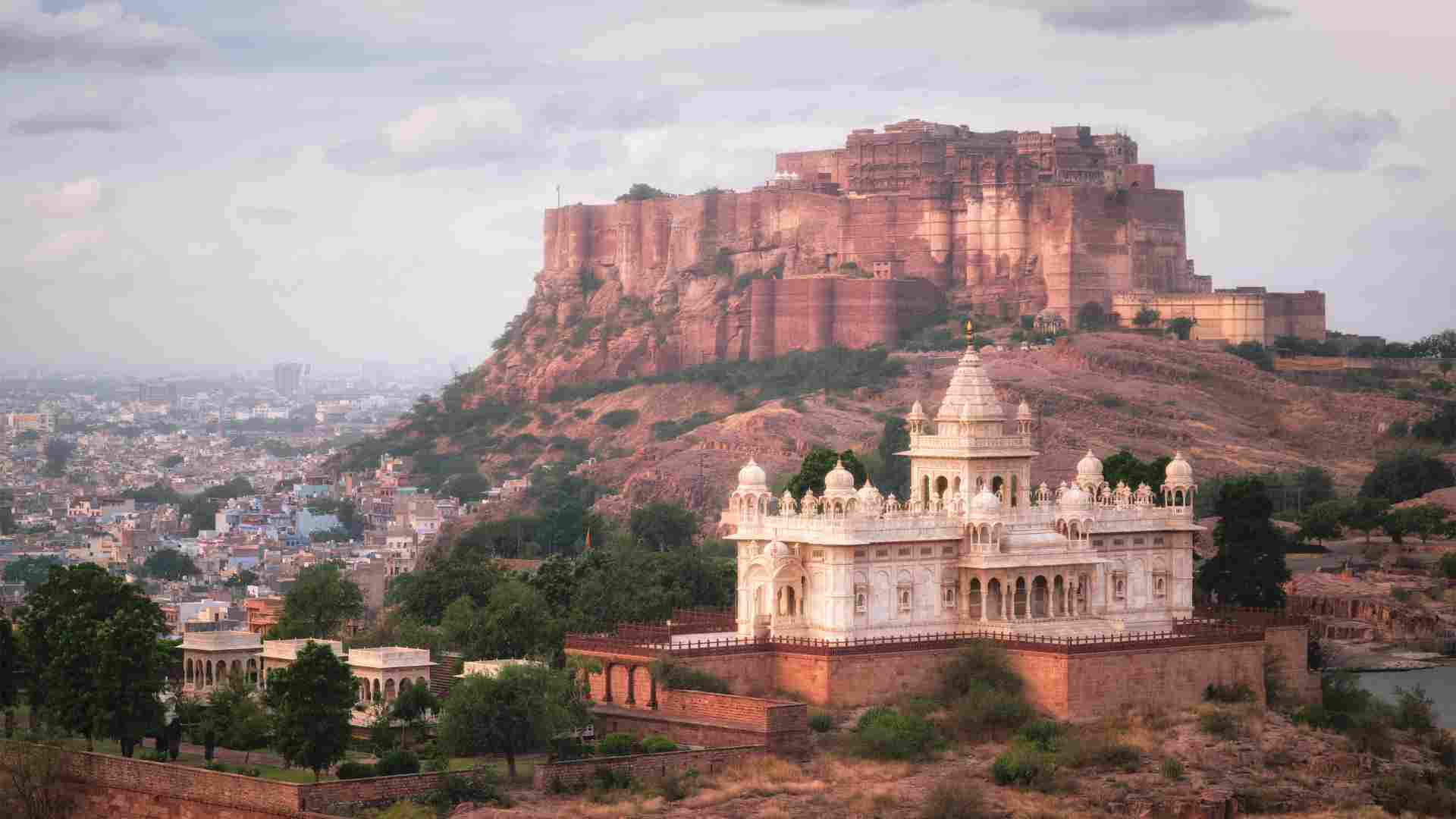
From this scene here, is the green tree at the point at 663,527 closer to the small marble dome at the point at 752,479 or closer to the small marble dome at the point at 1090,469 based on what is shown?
the small marble dome at the point at 1090,469

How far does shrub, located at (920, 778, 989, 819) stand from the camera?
191 ft

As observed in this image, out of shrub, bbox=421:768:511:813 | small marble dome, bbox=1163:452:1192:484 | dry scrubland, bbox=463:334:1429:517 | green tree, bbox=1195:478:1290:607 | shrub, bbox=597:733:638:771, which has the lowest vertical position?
shrub, bbox=421:768:511:813

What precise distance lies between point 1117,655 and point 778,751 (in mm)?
8946

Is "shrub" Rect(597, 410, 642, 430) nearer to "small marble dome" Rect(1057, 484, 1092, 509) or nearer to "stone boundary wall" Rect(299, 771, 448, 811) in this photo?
"small marble dome" Rect(1057, 484, 1092, 509)

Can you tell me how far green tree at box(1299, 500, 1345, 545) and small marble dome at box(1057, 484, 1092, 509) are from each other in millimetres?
36688

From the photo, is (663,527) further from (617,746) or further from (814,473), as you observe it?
(617,746)

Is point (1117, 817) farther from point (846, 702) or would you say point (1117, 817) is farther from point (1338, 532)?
point (1338, 532)

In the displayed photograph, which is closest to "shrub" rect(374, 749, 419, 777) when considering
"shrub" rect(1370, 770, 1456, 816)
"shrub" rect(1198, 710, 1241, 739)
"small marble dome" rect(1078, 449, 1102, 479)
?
"shrub" rect(1198, 710, 1241, 739)

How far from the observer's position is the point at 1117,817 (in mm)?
59906

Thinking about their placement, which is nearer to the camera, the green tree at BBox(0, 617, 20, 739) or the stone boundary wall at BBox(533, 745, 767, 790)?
the stone boundary wall at BBox(533, 745, 767, 790)

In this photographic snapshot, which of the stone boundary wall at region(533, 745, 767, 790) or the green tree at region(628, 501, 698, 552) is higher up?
the green tree at region(628, 501, 698, 552)

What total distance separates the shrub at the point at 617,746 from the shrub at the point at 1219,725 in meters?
12.9

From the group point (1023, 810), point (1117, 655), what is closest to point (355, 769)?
point (1023, 810)

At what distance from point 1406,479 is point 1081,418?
12348 millimetres
